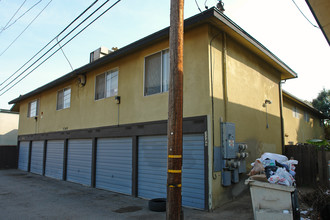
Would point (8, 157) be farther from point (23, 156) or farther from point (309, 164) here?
point (309, 164)

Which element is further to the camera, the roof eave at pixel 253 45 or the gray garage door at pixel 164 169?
the roof eave at pixel 253 45

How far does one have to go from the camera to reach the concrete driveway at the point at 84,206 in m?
6.96

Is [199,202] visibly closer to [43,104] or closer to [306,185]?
[306,185]

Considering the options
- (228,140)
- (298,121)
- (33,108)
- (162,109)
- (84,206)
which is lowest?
(84,206)

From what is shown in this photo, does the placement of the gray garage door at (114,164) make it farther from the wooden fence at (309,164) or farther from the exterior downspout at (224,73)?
the wooden fence at (309,164)

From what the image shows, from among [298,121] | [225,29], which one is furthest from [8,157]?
[298,121]

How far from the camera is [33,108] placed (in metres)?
19.4

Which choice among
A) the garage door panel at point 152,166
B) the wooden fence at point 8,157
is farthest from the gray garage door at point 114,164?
the wooden fence at point 8,157

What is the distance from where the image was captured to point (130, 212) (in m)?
7.43

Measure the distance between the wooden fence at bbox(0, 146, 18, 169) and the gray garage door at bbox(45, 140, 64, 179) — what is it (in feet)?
23.5

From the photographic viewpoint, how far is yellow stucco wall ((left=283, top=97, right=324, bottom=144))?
15832 millimetres

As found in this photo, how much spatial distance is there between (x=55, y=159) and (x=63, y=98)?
3.73m

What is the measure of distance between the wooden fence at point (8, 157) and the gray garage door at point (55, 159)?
717cm

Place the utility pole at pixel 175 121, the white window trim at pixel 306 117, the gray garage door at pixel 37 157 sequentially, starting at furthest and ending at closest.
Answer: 1. the white window trim at pixel 306 117
2. the gray garage door at pixel 37 157
3. the utility pole at pixel 175 121
